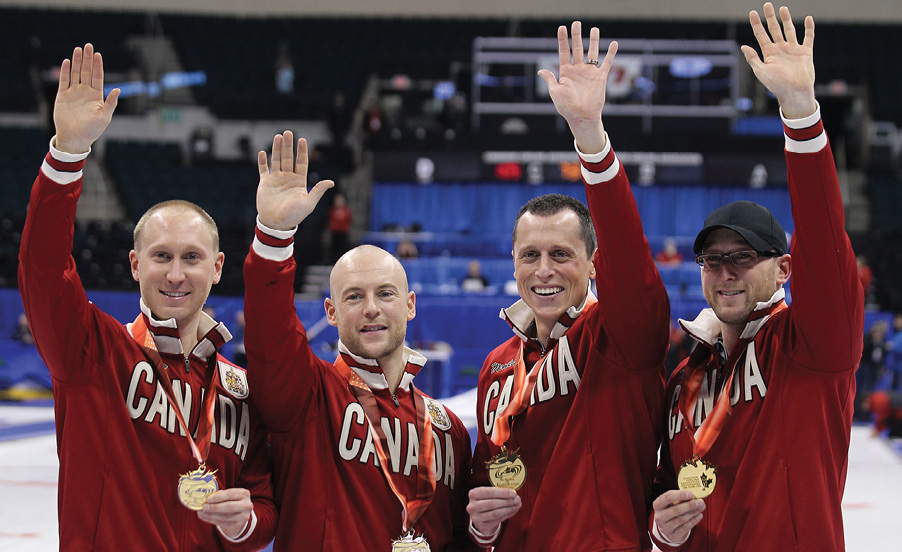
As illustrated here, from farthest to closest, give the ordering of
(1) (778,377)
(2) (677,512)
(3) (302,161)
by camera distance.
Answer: (3) (302,161) < (1) (778,377) < (2) (677,512)

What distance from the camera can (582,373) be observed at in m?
2.71

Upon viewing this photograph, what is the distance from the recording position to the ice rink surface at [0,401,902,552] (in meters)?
4.99

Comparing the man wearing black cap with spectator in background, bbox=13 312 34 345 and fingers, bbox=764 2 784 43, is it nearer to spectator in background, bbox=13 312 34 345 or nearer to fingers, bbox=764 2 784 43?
fingers, bbox=764 2 784 43

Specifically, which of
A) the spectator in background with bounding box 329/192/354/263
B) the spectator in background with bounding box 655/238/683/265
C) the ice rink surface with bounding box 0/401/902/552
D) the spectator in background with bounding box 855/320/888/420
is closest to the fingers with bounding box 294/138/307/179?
the ice rink surface with bounding box 0/401/902/552

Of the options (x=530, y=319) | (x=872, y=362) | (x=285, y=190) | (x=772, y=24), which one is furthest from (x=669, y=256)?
(x=285, y=190)

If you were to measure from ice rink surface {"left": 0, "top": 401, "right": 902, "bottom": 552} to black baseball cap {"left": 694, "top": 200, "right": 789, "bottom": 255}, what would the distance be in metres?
3.14

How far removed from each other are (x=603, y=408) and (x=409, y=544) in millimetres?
792

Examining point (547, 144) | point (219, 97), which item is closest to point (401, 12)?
point (219, 97)

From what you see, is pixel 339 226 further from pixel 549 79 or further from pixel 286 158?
pixel 549 79

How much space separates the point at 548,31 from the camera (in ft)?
66.4

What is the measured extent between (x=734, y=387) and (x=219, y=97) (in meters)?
18.2

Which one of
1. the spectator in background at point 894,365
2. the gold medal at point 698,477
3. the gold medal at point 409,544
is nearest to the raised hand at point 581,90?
the gold medal at point 698,477

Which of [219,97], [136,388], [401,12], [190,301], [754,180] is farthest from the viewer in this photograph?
[401,12]

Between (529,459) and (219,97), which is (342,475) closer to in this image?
(529,459)
